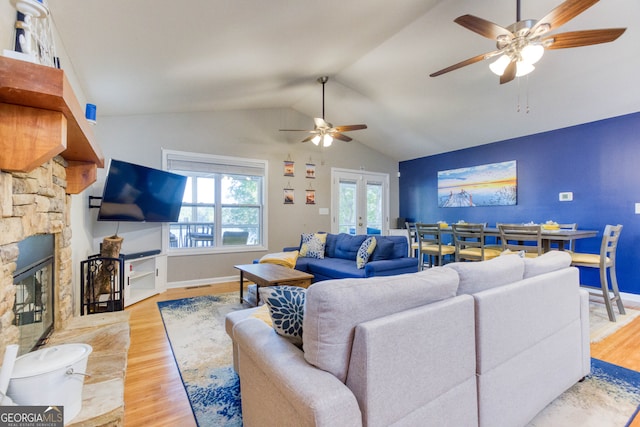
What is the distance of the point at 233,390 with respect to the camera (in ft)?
6.26

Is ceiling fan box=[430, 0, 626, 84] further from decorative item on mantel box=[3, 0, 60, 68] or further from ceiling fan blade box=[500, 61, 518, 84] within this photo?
decorative item on mantel box=[3, 0, 60, 68]

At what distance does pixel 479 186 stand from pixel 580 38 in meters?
3.60

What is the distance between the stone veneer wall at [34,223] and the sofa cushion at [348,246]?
10.3ft

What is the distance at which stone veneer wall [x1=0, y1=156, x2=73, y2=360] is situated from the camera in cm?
126

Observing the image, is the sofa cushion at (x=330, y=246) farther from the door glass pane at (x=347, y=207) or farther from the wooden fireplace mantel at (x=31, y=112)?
the wooden fireplace mantel at (x=31, y=112)

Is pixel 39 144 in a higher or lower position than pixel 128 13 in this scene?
lower

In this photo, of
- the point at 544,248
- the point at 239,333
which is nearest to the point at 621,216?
the point at 544,248

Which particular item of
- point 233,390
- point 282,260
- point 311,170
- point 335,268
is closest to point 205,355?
point 233,390

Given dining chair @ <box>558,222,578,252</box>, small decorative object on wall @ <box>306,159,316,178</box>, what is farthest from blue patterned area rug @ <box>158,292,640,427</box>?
small decorative object on wall @ <box>306,159,316,178</box>

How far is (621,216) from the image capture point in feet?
12.4

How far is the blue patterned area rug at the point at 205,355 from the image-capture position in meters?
1.72

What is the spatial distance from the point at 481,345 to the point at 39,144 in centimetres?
212

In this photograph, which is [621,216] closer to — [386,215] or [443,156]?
[443,156]

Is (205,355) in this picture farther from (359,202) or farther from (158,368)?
(359,202)
